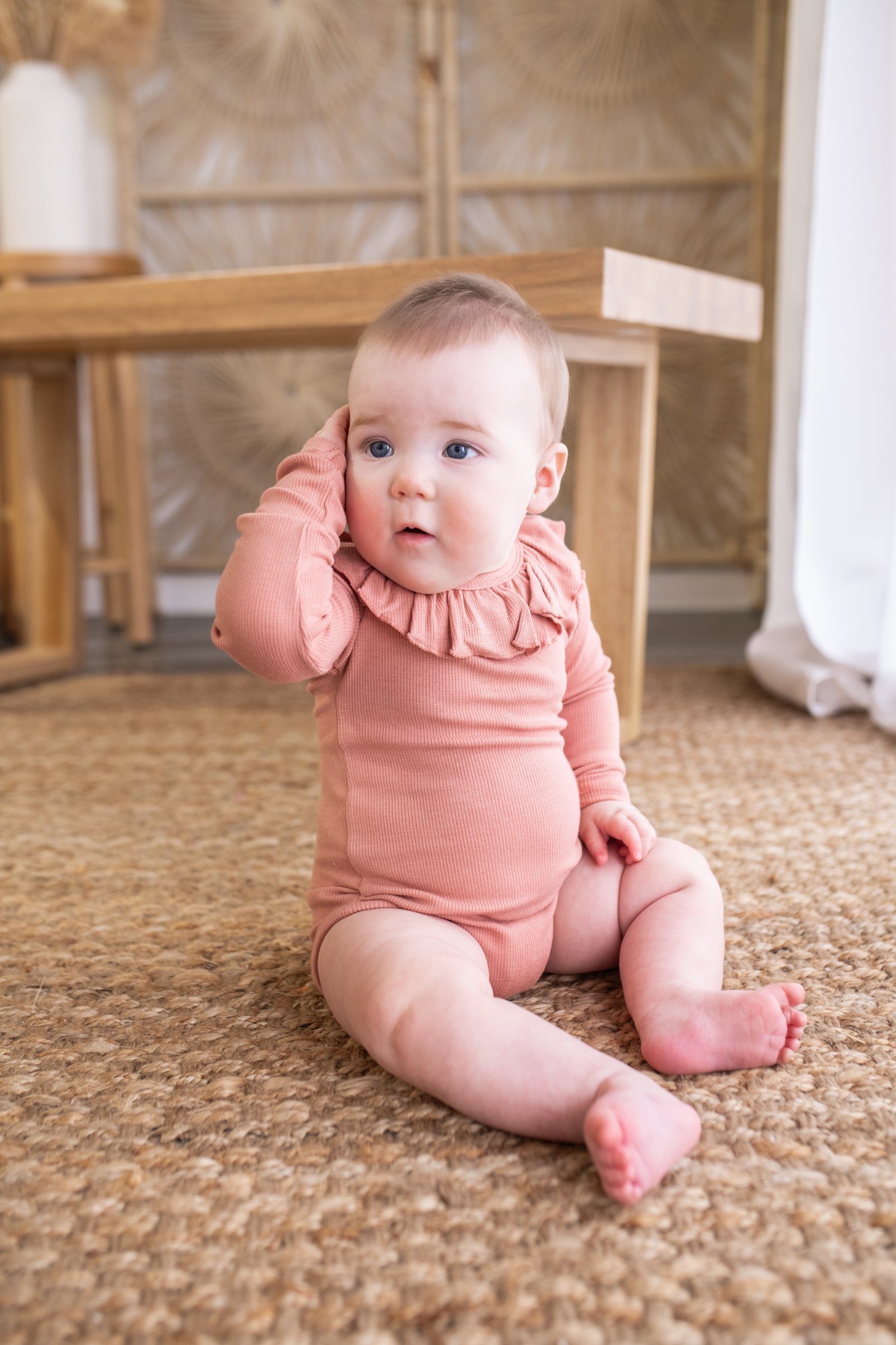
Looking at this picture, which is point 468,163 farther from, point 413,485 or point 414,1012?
point 414,1012

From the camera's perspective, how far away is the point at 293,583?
2.05 feet

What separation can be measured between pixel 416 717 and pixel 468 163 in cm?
211

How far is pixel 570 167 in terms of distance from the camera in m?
2.45

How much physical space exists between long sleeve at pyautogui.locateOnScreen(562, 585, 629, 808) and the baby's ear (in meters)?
0.08

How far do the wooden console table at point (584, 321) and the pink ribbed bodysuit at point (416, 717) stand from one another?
1.57 feet

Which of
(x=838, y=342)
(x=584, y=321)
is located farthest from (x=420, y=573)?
(x=838, y=342)

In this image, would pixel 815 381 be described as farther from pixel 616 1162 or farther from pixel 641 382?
pixel 616 1162

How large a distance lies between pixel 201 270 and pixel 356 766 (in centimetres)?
215

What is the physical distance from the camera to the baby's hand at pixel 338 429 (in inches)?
26.3

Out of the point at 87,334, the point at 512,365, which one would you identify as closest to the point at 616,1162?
the point at 512,365

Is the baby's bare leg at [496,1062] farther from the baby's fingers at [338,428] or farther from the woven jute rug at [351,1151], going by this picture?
the baby's fingers at [338,428]

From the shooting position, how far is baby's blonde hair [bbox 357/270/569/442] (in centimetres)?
63

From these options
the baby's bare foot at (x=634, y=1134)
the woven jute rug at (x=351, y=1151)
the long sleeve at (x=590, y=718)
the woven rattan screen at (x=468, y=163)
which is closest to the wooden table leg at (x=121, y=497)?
the woven rattan screen at (x=468, y=163)

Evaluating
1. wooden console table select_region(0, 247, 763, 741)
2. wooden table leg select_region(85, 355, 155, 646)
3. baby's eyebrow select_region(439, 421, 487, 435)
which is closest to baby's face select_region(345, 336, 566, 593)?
baby's eyebrow select_region(439, 421, 487, 435)
